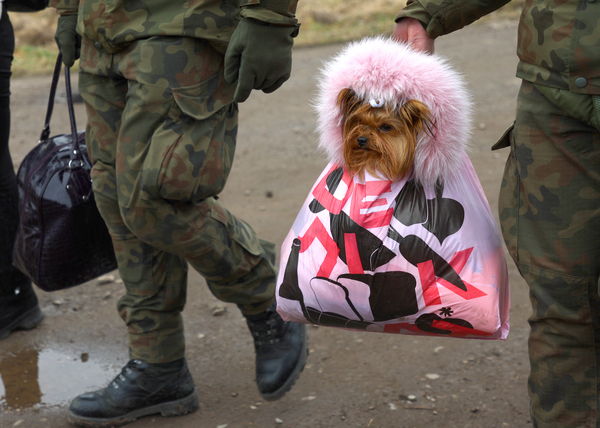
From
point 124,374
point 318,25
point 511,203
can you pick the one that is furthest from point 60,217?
point 318,25

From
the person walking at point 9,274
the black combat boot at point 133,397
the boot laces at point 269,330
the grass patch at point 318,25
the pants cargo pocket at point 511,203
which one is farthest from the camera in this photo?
the grass patch at point 318,25

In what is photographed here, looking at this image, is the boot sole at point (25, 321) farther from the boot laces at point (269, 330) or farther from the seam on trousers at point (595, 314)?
the seam on trousers at point (595, 314)

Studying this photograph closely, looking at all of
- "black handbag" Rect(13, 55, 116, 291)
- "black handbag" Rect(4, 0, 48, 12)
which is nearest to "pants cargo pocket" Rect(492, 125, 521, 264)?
"black handbag" Rect(13, 55, 116, 291)

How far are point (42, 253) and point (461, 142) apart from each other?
1565 millimetres

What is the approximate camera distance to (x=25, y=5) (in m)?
3.53

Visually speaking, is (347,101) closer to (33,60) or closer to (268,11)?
(268,11)

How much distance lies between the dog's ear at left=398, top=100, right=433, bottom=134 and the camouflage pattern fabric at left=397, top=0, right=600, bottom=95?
26 centimetres

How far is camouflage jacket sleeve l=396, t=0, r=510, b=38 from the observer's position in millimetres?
2436

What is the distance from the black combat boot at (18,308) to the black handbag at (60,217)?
0.53 meters

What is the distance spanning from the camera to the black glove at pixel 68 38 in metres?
3.09

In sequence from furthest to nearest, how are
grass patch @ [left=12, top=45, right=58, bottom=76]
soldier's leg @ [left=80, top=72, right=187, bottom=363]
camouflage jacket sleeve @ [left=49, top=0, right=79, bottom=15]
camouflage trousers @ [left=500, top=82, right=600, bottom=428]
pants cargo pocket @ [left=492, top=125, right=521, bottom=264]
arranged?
grass patch @ [left=12, top=45, right=58, bottom=76]
camouflage jacket sleeve @ [left=49, top=0, right=79, bottom=15]
soldier's leg @ [left=80, top=72, right=187, bottom=363]
pants cargo pocket @ [left=492, top=125, right=521, bottom=264]
camouflage trousers @ [left=500, top=82, right=600, bottom=428]

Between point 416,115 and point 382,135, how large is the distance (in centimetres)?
10

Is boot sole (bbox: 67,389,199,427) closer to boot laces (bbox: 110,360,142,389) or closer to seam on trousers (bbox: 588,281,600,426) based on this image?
boot laces (bbox: 110,360,142,389)

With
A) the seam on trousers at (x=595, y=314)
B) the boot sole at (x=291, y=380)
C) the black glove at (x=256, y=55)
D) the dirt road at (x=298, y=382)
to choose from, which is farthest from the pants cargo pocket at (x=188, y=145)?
the seam on trousers at (x=595, y=314)
